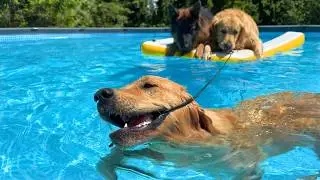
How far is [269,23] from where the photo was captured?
18109 mm

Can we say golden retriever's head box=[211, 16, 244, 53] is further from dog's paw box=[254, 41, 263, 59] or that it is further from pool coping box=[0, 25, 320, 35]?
pool coping box=[0, 25, 320, 35]

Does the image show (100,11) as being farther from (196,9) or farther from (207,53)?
(207,53)

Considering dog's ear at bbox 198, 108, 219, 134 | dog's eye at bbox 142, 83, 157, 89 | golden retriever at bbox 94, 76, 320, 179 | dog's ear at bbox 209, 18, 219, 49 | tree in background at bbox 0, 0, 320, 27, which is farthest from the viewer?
tree in background at bbox 0, 0, 320, 27

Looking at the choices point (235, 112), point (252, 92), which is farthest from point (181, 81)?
point (235, 112)

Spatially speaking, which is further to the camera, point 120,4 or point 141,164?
point 120,4

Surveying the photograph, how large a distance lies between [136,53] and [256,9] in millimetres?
6542

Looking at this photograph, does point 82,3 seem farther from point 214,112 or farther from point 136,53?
point 214,112

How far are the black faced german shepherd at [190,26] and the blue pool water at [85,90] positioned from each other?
14.8 inches

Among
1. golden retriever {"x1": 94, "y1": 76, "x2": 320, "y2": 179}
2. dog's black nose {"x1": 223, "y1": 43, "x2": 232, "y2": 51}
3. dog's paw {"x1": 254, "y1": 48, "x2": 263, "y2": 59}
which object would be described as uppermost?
golden retriever {"x1": 94, "y1": 76, "x2": 320, "y2": 179}

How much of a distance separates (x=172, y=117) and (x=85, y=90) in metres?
4.65

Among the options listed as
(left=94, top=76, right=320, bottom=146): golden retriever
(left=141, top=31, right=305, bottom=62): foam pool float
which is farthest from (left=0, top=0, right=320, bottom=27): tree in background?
(left=94, top=76, right=320, bottom=146): golden retriever

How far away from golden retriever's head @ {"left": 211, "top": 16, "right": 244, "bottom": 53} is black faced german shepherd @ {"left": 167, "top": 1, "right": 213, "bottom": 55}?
23 cm

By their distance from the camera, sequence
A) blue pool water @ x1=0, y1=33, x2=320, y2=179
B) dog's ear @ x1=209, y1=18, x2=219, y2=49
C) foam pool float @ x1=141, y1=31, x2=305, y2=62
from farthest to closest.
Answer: dog's ear @ x1=209, y1=18, x2=219, y2=49, foam pool float @ x1=141, y1=31, x2=305, y2=62, blue pool water @ x1=0, y1=33, x2=320, y2=179

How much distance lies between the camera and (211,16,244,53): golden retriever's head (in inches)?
427
